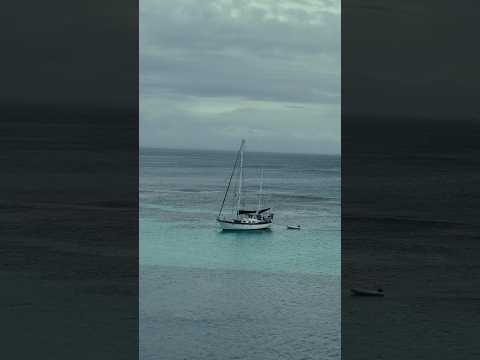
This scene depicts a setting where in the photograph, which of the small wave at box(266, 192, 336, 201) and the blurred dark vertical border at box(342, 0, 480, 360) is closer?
the blurred dark vertical border at box(342, 0, 480, 360)

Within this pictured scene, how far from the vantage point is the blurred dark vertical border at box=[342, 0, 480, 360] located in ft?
24.9

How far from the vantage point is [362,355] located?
7359 millimetres

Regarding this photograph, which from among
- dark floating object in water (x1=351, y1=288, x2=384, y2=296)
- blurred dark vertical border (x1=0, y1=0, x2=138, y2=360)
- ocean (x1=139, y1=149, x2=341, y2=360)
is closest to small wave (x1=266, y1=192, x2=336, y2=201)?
ocean (x1=139, y1=149, x2=341, y2=360)

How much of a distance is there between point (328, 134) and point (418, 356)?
54.1 feet

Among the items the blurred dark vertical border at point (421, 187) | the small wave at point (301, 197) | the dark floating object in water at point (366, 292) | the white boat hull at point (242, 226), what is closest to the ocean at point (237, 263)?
the small wave at point (301, 197)

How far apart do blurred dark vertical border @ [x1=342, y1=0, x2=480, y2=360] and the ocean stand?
0.66 metres

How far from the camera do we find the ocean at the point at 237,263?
30.3 feet

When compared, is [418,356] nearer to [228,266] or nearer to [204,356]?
[204,356]

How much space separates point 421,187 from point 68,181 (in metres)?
6.84

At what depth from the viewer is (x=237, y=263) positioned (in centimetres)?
1505

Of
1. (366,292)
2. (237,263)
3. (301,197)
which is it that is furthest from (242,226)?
(366,292)

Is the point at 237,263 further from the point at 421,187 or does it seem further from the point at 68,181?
the point at 421,187

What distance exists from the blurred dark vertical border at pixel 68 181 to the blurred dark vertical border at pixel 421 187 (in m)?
2.39

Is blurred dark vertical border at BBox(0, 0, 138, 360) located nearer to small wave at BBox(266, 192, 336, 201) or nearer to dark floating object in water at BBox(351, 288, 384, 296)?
dark floating object in water at BBox(351, 288, 384, 296)
